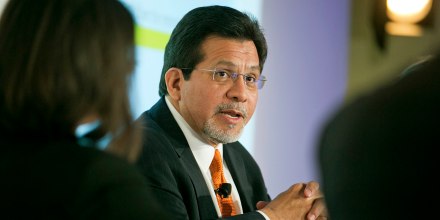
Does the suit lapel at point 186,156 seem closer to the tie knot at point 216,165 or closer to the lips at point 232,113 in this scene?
the tie knot at point 216,165

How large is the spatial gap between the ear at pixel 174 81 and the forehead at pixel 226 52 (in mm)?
121

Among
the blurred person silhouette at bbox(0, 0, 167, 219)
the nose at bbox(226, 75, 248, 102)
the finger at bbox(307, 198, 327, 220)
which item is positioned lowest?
the finger at bbox(307, 198, 327, 220)

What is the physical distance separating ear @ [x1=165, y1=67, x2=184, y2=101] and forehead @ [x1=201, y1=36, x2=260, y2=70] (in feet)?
0.40

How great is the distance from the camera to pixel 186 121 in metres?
2.91

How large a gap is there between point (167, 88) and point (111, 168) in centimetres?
182

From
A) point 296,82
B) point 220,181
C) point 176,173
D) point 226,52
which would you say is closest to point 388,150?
point 176,173

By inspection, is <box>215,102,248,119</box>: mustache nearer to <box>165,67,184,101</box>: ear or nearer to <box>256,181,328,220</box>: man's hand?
<box>165,67,184,101</box>: ear

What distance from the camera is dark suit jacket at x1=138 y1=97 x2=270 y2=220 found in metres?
2.51

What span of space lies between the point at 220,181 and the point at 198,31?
2.12ft

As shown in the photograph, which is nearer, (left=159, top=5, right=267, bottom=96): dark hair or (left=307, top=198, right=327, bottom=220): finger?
(left=307, top=198, right=327, bottom=220): finger

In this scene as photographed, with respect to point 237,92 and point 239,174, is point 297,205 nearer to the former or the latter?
point 239,174

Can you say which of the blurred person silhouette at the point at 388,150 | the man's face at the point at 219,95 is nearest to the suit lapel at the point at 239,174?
the man's face at the point at 219,95

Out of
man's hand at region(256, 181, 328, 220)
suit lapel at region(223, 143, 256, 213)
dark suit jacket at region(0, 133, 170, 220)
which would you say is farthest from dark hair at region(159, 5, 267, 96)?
dark suit jacket at region(0, 133, 170, 220)

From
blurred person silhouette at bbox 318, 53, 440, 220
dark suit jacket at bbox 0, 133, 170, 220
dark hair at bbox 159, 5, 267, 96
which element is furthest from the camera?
dark hair at bbox 159, 5, 267, 96
